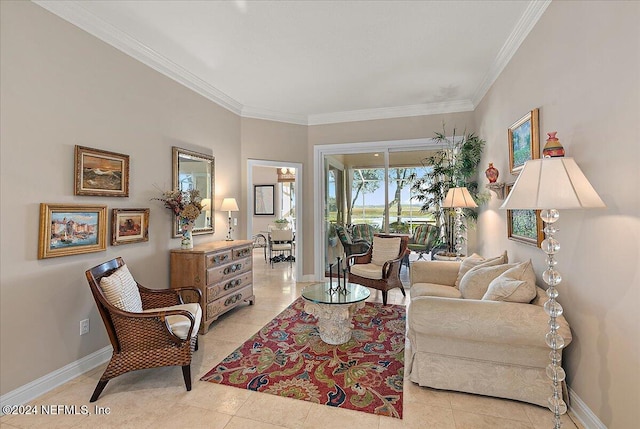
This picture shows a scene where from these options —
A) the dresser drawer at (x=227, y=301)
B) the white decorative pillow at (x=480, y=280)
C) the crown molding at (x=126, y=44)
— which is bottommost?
the dresser drawer at (x=227, y=301)

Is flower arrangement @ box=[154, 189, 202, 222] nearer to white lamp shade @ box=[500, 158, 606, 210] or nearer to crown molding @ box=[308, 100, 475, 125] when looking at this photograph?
crown molding @ box=[308, 100, 475, 125]

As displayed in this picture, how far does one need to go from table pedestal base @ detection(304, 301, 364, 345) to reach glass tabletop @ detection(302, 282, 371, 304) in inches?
2.0

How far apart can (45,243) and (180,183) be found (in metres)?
1.60

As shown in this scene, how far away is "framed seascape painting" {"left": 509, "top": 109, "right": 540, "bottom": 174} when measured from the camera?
97.9 inches

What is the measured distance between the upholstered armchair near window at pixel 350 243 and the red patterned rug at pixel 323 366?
215 cm

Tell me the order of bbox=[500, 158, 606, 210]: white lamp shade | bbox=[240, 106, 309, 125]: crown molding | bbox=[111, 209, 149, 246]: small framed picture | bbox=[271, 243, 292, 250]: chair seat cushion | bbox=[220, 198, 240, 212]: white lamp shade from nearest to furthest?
bbox=[500, 158, 606, 210]: white lamp shade < bbox=[111, 209, 149, 246]: small framed picture < bbox=[220, 198, 240, 212]: white lamp shade < bbox=[240, 106, 309, 125]: crown molding < bbox=[271, 243, 292, 250]: chair seat cushion

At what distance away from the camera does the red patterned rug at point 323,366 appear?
7.18 feet

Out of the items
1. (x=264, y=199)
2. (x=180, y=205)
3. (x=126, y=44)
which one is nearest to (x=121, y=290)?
(x=180, y=205)

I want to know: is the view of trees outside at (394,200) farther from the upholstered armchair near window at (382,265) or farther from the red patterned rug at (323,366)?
the red patterned rug at (323,366)

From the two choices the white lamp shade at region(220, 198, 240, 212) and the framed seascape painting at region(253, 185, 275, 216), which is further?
the framed seascape painting at region(253, 185, 275, 216)

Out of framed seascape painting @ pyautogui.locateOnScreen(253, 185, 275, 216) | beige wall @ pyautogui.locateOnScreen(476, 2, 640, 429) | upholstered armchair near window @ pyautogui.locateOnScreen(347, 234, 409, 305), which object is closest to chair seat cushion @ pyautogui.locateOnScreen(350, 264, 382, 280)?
upholstered armchair near window @ pyautogui.locateOnScreen(347, 234, 409, 305)

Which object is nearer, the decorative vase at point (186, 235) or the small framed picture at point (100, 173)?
the small framed picture at point (100, 173)

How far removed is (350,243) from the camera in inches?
223

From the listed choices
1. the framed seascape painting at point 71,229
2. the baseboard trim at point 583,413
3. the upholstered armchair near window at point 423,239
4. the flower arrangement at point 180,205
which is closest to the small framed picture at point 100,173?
the framed seascape painting at point 71,229
